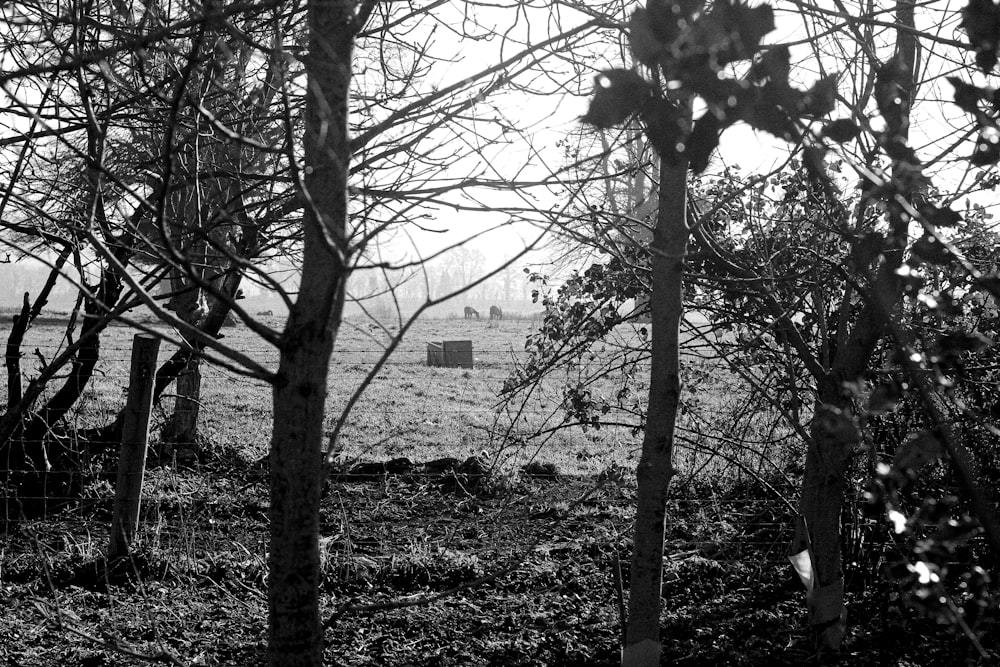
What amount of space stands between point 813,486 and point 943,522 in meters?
2.26

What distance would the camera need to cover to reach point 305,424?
5.99 ft

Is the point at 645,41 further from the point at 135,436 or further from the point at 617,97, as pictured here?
the point at 135,436

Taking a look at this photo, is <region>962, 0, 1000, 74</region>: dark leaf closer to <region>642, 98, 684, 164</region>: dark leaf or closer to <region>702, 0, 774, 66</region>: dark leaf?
<region>702, 0, 774, 66</region>: dark leaf

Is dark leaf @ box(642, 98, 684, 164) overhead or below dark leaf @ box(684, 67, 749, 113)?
below

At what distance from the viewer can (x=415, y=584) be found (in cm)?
396

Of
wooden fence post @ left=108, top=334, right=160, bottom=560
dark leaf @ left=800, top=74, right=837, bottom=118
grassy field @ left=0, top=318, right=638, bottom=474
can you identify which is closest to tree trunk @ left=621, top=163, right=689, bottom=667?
dark leaf @ left=800, top=74, right=837, bottom=118

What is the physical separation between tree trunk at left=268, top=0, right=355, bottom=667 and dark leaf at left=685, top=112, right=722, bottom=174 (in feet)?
2.79

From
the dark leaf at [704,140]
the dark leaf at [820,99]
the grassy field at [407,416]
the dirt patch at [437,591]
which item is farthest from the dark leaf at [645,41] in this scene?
the grassy field at [407,416]

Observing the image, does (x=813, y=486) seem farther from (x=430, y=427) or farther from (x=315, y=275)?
(x=430, y=427)

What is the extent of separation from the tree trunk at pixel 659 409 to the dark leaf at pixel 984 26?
1.08m

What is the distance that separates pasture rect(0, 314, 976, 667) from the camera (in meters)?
3.14

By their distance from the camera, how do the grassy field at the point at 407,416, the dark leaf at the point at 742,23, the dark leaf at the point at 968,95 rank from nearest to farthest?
the dark leaf at the point at 742,23 < the dark leaf at the point at 968,95 < the grassy field at the point at 407,416

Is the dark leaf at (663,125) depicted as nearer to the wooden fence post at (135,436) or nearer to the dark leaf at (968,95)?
the dark leaf at (968,95)

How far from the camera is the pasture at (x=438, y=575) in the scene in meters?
3.14
